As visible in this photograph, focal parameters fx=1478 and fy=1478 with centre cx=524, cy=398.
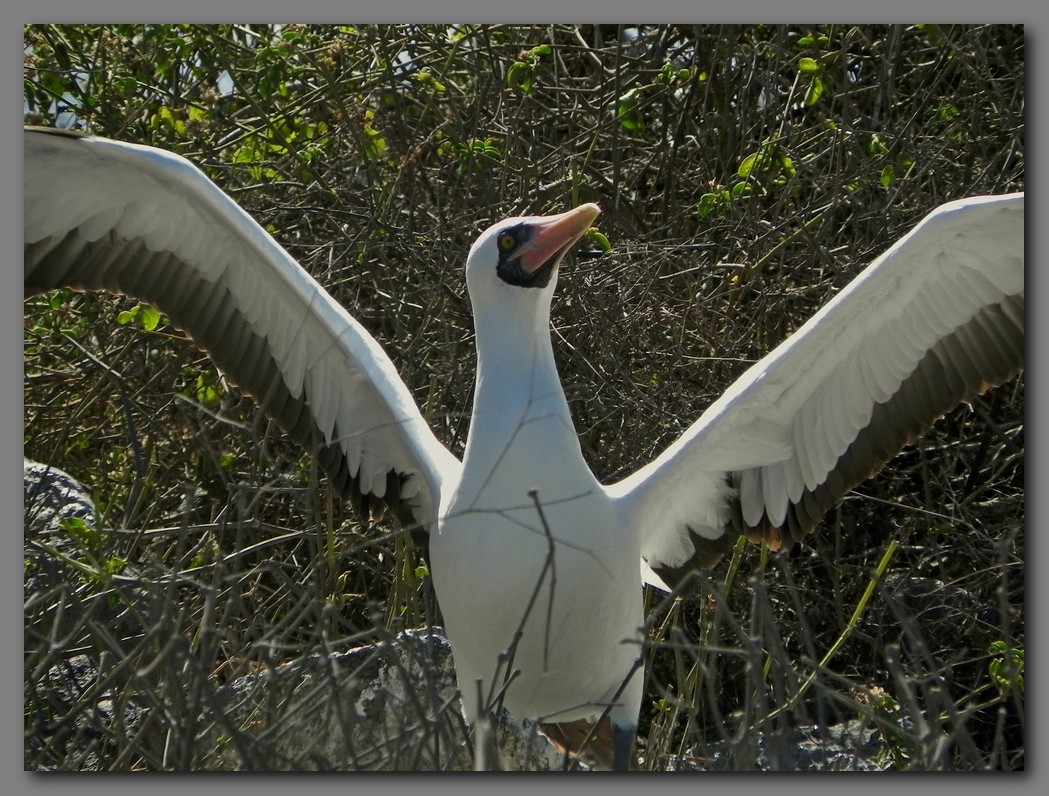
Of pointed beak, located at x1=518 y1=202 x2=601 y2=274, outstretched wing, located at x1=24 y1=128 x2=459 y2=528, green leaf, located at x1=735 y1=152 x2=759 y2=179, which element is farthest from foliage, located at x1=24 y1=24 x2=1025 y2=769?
pointed beak, located at x1=518 y1=202 x2=601 y2=274

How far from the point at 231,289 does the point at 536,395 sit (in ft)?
3.17

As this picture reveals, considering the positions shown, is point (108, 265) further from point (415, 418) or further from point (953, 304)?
point (953, 304)

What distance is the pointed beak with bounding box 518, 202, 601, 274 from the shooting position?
132 inches

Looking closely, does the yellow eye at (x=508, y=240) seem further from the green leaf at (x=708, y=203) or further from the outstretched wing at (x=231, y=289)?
the green leaf at (x=708, y=203)

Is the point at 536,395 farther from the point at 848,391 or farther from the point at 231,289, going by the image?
the point at 231,289

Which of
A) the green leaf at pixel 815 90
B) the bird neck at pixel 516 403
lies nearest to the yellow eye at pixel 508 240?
the bird neck at pixel 516 403

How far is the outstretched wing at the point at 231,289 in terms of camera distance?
356cm

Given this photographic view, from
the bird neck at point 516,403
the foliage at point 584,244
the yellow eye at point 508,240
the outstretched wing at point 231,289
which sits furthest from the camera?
the foliage at point 584,244

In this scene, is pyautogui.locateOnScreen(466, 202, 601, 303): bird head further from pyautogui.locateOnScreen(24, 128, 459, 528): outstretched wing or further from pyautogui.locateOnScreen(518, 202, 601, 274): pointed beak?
pyautogui.locateOnScreen(24, 128, 459, 528): outstretched wing

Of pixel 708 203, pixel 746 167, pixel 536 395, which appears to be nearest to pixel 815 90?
pixel 746 167

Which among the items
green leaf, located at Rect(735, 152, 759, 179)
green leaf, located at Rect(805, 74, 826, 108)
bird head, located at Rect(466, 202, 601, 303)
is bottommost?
bird head, located at Rect(466, 202, 601, 303)

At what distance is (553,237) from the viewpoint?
133 inches

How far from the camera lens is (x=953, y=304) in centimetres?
356

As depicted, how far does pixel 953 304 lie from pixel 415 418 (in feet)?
4.47
